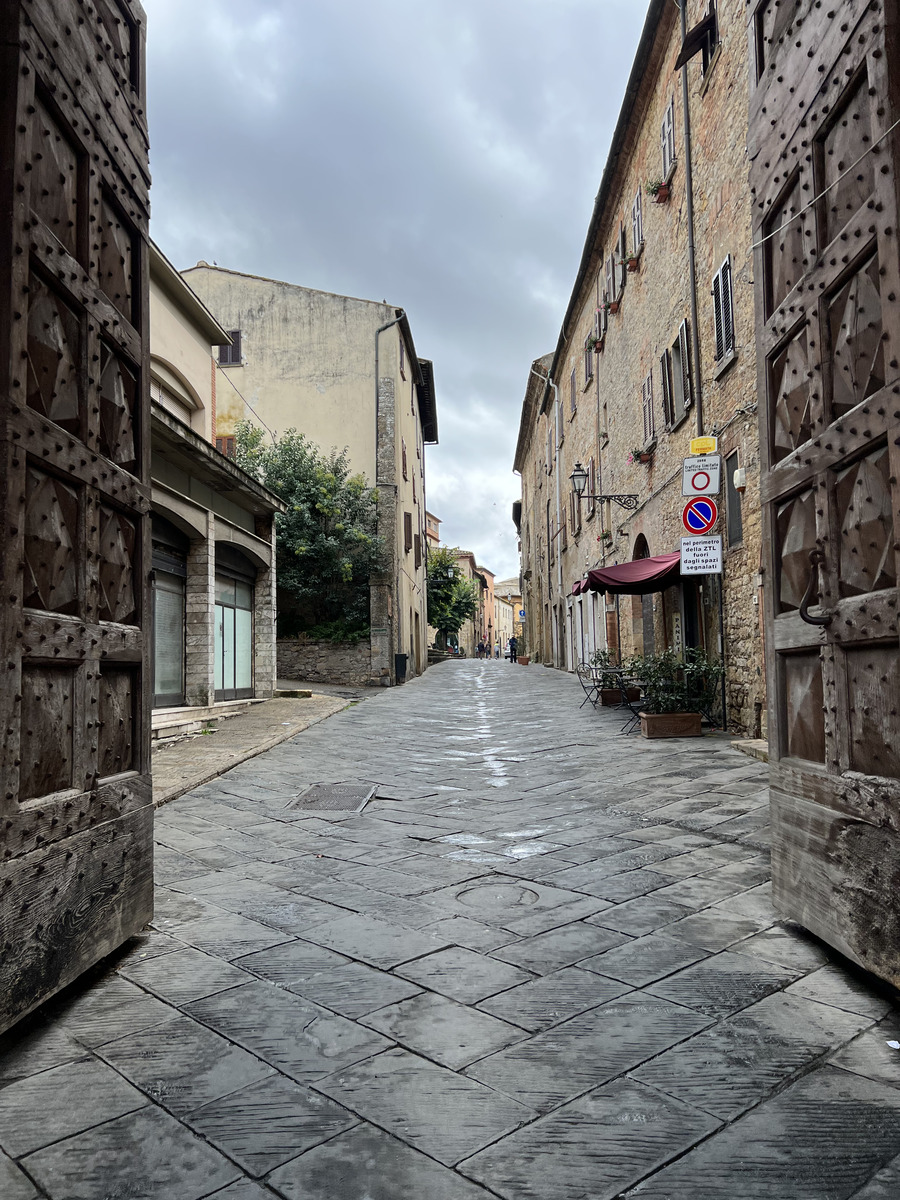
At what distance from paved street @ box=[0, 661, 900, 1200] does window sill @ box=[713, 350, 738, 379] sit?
19.7 ft

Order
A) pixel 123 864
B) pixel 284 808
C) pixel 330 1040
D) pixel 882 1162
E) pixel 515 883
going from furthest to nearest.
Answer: pixel 284 808 → pixel 515 883 → pixel 123 864 → pixel 330 1040 → pixel 882 1162

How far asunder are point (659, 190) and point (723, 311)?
344cm

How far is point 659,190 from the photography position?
470 inches

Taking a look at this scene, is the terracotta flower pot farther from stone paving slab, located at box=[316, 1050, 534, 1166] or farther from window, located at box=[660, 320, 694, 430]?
stone paving slab, located at box=[316, 1050, 534, 1166]

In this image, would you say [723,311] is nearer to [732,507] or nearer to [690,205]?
[690,205]

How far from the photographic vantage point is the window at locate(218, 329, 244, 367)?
20.9 metres

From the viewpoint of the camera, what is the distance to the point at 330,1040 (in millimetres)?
2381

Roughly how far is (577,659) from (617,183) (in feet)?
38.5

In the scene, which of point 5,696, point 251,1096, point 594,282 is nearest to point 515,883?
point 251,1096

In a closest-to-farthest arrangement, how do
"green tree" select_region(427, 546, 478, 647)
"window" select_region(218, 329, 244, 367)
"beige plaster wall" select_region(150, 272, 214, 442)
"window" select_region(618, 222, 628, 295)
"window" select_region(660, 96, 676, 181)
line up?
"window" select_region(660, 96, 676, 181), "beige plaster wall" select_region(150, 272, 214, 442), "window" select_region(618, 222, 628, 295), "window" select_region(218, 329, 244, 367), "green tree" select_region(427, 546, 478, 647)

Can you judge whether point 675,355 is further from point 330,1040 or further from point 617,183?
point 330,1040

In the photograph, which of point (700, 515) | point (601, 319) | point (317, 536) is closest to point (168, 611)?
point (700, 515)

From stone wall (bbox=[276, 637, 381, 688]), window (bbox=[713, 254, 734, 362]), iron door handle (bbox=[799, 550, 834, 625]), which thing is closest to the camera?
iron door handle (bbox=[799, 550, 834, 625])

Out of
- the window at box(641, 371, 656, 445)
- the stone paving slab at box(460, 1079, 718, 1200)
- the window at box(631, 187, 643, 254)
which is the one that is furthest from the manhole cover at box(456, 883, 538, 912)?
the window at box(631, 187, 643, 254)
